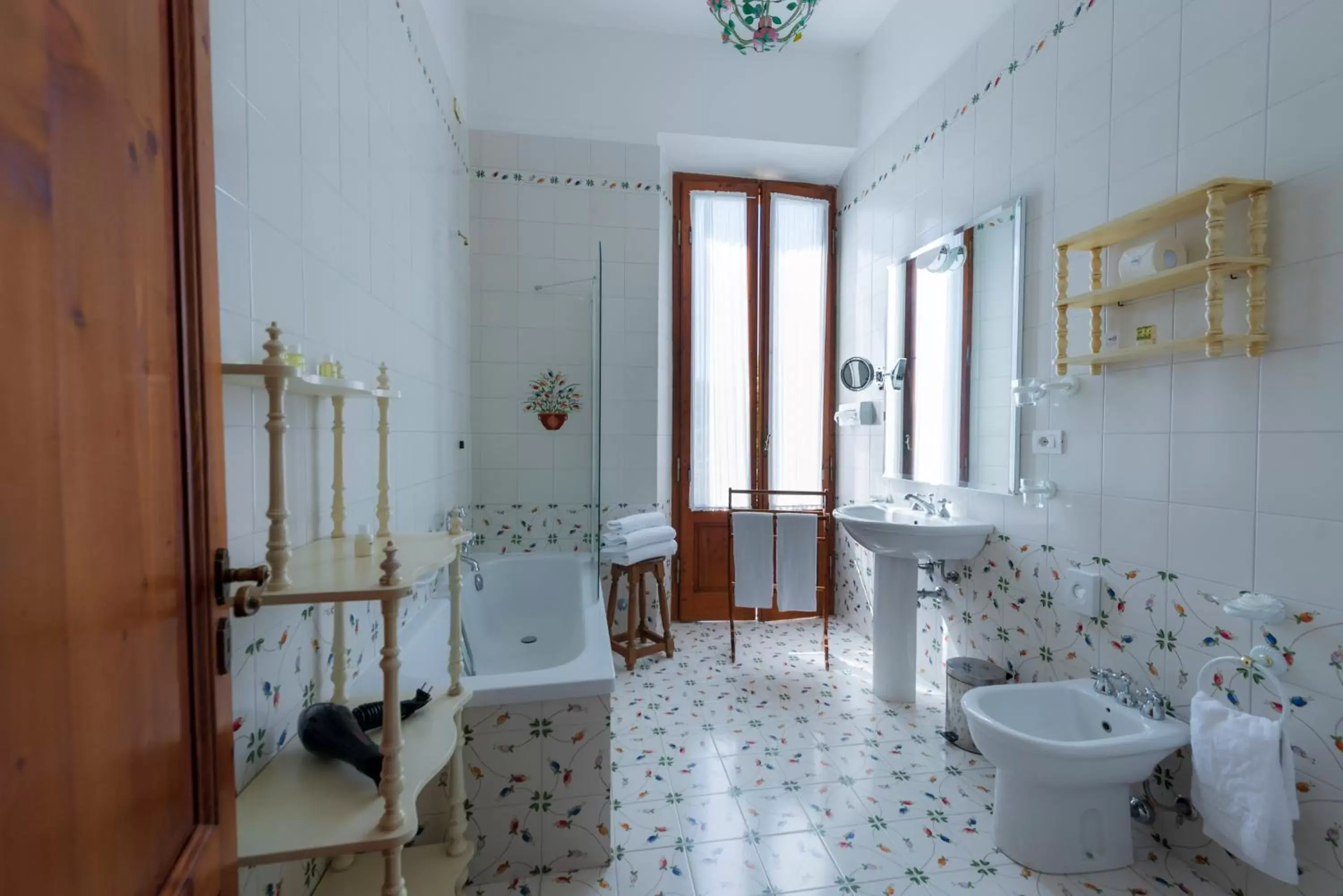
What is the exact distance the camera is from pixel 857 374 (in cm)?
305

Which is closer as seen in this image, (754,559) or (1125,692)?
(1125,692)

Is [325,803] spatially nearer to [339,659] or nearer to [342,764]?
[342,764]

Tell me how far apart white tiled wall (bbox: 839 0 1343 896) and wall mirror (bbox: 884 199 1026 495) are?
0.07 metres

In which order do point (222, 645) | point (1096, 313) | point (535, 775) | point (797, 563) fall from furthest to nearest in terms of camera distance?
point (797, 563), point (1096, 313), point (535, 775), point (222, 645)

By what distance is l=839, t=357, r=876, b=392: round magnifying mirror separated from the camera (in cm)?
301

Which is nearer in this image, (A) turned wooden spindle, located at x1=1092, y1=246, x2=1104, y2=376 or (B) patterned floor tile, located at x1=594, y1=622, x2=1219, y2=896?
(B) patterned floor tile, located at x1=594, y1=622, x2=1219, y2=896

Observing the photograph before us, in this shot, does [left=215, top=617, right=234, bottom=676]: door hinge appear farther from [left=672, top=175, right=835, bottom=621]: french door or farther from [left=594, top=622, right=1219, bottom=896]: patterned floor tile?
[left=672, top=175, right=835, bottom=621]: french door

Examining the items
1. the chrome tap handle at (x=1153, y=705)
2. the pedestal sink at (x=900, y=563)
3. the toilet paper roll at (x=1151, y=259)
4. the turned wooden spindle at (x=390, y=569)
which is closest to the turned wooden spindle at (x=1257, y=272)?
the toilet paper roll at (x=1151, y=259)

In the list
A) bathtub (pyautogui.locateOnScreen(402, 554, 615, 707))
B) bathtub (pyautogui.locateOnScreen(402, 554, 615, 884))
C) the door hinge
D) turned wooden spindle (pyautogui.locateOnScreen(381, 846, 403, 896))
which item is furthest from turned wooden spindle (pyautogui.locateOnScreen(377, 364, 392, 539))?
the door hinge

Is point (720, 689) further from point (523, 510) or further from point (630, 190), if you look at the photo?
point (630, 190)

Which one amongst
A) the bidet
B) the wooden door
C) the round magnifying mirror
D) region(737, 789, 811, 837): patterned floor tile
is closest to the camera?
the wooden door

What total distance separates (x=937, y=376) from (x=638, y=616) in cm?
190

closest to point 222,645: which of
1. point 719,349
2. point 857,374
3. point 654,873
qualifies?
point 654,873

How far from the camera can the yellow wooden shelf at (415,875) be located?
53.1 inches
